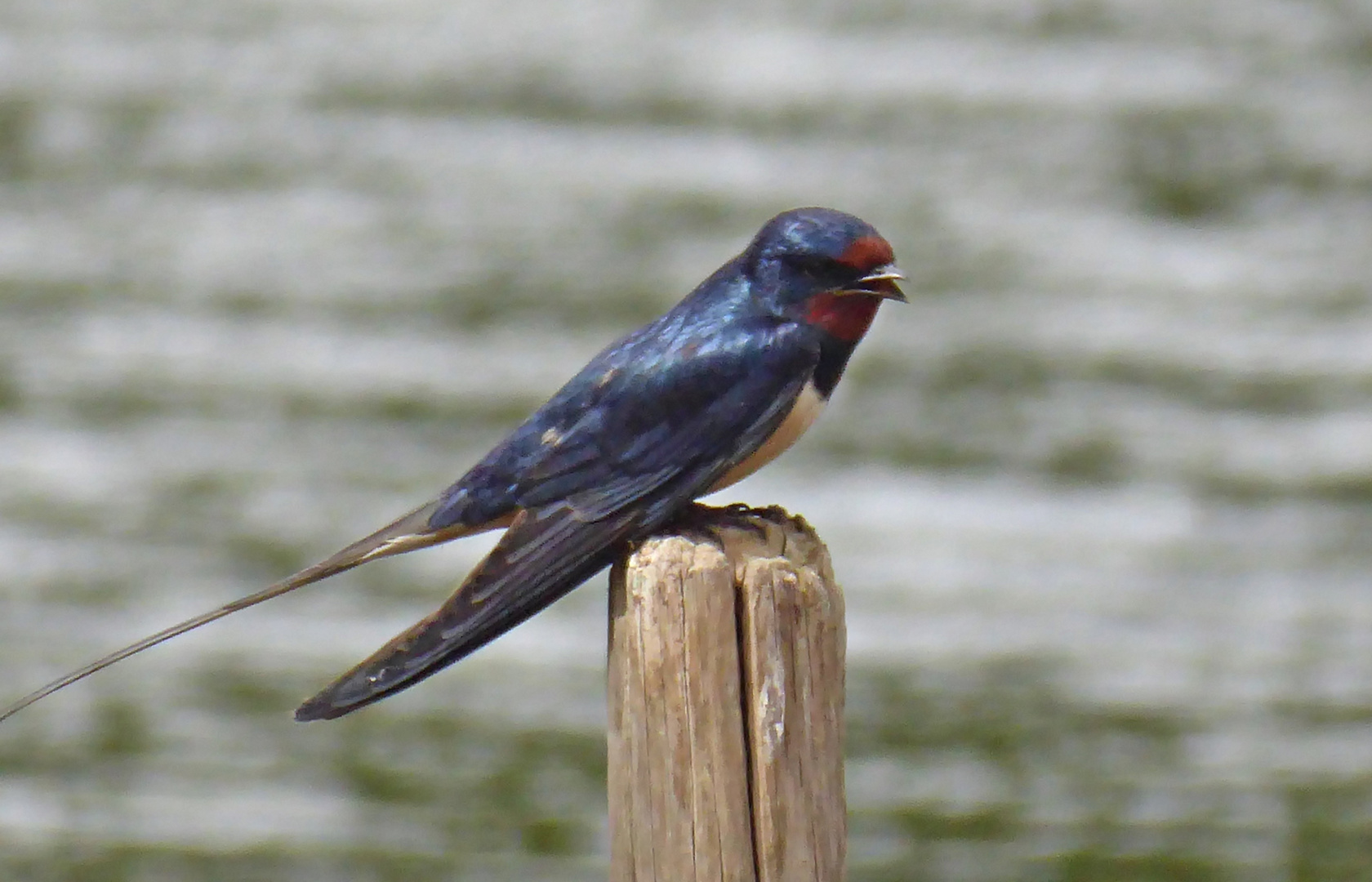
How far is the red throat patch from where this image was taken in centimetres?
293

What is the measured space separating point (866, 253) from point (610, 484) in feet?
1.73

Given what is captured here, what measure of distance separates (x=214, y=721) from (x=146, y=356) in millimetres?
789

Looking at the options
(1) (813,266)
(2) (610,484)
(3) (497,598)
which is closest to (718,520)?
(2) (610,484)

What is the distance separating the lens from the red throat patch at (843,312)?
2.93 m

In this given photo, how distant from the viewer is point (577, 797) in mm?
4156

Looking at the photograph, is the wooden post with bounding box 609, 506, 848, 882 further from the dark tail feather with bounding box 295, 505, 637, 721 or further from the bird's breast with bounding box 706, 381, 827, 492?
the bird's breast with bounding box 706, 381, 827, 492

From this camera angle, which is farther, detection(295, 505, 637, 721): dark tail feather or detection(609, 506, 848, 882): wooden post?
detection(295, 505, 637, 721): dark tail feather

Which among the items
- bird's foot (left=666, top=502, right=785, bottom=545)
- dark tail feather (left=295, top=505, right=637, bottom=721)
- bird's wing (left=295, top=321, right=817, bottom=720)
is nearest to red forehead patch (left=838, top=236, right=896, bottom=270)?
bird's wing (left=295, top=321, right=817, bottom=720)

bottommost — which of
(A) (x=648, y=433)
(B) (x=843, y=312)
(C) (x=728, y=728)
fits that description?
(C) (x=728, y=728)

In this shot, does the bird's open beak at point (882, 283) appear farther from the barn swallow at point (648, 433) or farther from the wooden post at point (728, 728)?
the wooden post at point (728, 728)

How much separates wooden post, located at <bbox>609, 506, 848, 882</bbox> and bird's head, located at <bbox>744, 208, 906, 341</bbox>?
65 cm

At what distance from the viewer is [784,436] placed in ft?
9.45

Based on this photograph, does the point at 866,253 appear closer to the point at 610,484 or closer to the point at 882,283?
the point at 882,283

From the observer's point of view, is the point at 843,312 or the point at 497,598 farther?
the point at 843,312
